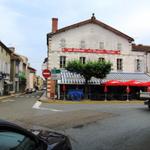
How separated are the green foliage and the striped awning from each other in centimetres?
189

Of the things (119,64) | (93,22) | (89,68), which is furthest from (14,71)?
(89,68)

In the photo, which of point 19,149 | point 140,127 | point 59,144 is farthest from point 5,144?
point 140,127

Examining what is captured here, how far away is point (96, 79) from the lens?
41875 mm

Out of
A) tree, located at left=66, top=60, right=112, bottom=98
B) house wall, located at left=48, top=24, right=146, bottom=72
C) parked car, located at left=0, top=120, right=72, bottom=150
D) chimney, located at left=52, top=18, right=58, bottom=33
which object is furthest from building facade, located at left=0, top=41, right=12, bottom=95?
parked car, located at left=0, top=120, right=72, bottom=150

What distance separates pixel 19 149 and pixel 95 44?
41.2 metres

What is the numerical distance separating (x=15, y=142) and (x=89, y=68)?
3364cm

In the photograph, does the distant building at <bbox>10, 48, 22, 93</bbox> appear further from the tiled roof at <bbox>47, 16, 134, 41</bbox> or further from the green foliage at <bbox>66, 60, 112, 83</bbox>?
the green foliage at <bbox>66, 60, 112, 83</bbox>

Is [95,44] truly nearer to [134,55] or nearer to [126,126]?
[134,55]

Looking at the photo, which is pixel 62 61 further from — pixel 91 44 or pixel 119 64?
pixel 119 64

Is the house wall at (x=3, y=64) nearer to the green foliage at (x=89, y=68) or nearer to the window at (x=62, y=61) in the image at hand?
the window at (x=62, y=61)

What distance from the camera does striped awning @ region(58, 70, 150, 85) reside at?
1590 inches

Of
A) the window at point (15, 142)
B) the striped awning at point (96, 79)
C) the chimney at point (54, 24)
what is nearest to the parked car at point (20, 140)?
the window at point (15, 142)

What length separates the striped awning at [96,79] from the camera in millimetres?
40375

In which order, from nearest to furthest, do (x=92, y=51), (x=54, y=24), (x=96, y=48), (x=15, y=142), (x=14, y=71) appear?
(x=15, y=142), (x=92, y=51), (x=96, y=48), (x=54, y=24), (x=14, y=71)
